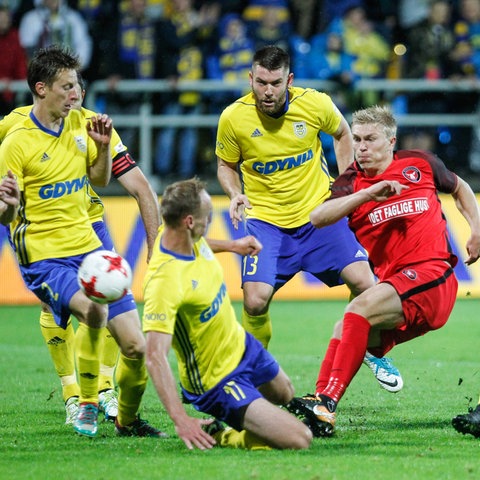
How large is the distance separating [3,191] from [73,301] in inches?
31.2

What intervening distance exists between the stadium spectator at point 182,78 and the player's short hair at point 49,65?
7.59m

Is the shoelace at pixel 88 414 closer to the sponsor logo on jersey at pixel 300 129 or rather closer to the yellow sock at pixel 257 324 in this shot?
the yellow sock at pixel 257 324

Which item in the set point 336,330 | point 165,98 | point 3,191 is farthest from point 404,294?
point 165,98

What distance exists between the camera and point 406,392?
8359mm

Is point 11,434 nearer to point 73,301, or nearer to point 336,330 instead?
point 73,301

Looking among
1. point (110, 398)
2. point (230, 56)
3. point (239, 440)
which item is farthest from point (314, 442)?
point (230, 56)

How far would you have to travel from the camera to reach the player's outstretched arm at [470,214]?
711 centimetres

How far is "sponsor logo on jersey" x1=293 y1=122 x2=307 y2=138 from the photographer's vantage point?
8266mm

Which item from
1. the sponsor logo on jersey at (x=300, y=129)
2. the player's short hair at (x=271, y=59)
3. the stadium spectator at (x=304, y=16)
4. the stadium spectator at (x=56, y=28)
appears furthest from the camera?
the stadium spectator at (x=304, y=16)

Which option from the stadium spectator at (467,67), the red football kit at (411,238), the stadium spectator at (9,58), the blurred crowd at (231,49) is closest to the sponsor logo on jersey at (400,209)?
the red football kit at (411,238)

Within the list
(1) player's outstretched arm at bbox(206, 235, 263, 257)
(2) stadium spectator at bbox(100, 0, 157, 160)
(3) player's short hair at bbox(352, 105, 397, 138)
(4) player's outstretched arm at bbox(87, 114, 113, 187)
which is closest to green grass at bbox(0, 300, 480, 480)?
(1) player's outstretched arm at bbox(206, 235, 263, 257)

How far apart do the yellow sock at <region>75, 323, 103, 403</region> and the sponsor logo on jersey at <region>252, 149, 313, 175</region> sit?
Answer: 2154 millimetres

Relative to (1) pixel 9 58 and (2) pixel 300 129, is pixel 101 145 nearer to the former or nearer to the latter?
(2) pixel 300 129

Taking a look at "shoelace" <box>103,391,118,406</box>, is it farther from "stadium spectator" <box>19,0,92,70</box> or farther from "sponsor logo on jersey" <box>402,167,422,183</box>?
"stadium spectator" <box>19,0,92,70</box>
